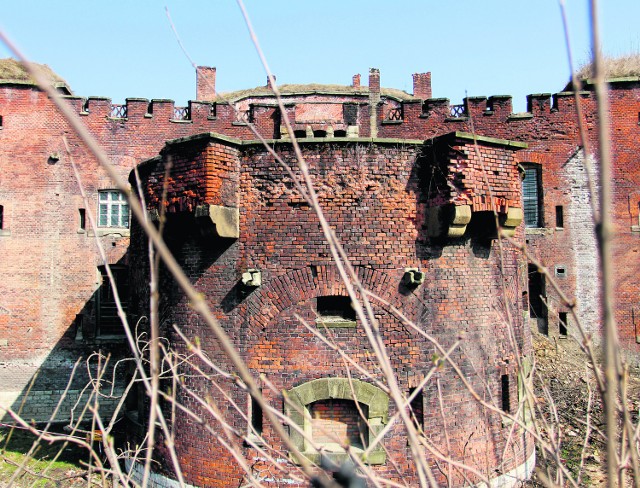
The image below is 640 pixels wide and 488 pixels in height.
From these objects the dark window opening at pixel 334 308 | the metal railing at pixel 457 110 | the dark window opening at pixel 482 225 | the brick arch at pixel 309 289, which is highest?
the metal railing at pixel 457 110

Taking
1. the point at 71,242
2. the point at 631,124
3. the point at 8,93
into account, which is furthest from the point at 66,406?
the point at 631,124

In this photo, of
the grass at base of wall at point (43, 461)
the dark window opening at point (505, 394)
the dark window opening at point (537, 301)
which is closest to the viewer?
the dark window opening at point (505, 394)

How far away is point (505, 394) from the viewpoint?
24.8 feet

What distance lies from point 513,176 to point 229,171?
4.00 m

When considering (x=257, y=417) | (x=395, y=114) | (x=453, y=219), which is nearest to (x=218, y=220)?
(x=257, y=417)

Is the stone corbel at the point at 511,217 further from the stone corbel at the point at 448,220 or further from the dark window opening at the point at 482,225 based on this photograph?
the stone corbel at the point at 448,220

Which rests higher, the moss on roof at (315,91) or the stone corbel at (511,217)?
the moss on roof at (315,91)

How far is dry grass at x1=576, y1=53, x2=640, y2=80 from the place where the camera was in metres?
16.4

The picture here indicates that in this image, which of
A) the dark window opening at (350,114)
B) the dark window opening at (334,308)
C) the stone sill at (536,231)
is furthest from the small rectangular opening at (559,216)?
the dark window opening at (334,308)

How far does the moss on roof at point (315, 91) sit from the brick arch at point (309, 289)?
1732 cm

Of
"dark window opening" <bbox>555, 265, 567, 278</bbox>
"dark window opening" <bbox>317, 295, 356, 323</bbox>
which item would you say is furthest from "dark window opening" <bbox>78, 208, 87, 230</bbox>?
"dark window opening" <bbox>555, 265, 567, 278</bbox>

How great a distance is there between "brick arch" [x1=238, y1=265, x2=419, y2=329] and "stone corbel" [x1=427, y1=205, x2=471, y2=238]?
772mm

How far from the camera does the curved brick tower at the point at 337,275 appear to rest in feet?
21.8

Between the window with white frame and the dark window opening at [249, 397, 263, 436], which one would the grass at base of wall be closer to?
the dark window opening at [249, 397, 263, 436]
